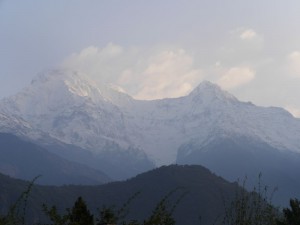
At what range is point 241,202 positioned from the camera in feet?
56.9

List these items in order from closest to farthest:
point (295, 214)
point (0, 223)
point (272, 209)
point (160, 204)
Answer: point (0, 223) → point (160, 204) → point (272, 209) → point (295, 214)

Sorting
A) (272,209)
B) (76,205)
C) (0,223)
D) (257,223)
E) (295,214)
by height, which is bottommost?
(0,223)

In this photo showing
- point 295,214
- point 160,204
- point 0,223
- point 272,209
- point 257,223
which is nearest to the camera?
point 0,223

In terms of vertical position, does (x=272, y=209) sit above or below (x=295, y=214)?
below

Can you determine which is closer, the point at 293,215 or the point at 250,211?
the point at 250,211

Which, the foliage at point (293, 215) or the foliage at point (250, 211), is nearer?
the foliage at point (250, 211)

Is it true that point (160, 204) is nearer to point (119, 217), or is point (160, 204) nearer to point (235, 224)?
point (119, 217)

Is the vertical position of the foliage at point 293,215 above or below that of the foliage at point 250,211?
above

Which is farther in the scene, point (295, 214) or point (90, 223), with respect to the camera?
point (295, 214)

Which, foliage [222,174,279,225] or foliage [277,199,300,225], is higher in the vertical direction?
foliage [277,199,300,225]

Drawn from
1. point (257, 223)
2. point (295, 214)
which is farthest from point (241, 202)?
point (295, 214)

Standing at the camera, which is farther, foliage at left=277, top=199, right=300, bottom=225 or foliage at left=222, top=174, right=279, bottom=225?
foliage at left=277, top=199, right=300, bottom=225

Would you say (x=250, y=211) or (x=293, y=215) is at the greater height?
(x=293, y=215)

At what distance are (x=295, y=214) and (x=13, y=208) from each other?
28.0 m
